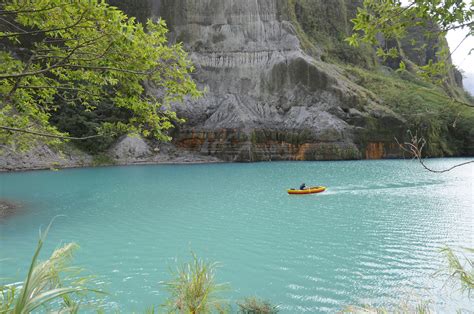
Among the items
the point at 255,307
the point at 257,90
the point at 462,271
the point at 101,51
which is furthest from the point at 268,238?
the point at 257,90

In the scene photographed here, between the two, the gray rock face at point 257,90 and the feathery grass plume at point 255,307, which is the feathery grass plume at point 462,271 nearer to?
the feathery grass plume at point 255,307

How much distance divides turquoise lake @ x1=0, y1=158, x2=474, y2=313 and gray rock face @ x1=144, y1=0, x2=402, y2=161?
26227 millimetres

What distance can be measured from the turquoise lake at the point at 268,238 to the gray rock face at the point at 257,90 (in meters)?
26.2

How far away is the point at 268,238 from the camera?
1317 centimetres

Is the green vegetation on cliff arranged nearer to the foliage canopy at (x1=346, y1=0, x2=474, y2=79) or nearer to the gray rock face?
the gray rock face

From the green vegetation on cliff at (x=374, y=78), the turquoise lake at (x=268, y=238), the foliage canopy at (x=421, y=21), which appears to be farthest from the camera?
the green vegetation on cliff at (x=374, y=78)

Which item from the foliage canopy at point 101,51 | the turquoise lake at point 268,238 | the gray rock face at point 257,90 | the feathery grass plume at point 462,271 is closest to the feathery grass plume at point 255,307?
the turquoise lake at point 268,238

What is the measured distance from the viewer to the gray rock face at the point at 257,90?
173ft

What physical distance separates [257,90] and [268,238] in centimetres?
4719

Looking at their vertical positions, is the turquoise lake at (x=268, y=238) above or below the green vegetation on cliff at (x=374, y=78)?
below

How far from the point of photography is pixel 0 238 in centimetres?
1334

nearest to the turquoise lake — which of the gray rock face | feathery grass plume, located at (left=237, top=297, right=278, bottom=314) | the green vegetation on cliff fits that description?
feathery grass plume, located at (left=237, top=297, right=278, bottom=314)

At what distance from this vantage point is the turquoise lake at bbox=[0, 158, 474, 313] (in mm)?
8469

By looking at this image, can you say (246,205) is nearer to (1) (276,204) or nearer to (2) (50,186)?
(1) (276,204)
